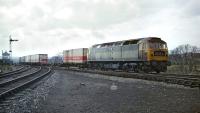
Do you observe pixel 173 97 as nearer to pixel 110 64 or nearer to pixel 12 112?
pixel 12 112

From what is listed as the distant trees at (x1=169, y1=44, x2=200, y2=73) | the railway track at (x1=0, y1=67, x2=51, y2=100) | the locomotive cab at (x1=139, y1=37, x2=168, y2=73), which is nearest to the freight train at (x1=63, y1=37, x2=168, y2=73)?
the locomotive cab at (x1=139, y1=37, x2=168, y2=73)

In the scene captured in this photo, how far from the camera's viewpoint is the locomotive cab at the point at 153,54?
30375 mm

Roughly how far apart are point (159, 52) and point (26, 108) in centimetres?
2142

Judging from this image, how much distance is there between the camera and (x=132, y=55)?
111 ft

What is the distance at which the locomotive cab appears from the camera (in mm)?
30375

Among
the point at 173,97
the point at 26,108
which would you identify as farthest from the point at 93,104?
the point at 173,97

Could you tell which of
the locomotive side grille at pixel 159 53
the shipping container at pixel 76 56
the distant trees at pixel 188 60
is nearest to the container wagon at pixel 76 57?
the shipping container at pixel 76 56

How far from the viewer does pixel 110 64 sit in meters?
40.3

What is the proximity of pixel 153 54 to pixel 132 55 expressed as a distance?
354cm

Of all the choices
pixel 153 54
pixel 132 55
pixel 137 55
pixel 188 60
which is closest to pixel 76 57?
pixel 188 60

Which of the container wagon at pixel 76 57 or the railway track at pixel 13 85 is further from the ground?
the container wagon at pixel 76 57

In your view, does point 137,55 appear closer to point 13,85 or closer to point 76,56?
point 13,85

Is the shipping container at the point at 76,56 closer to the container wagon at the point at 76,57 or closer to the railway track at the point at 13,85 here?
the container wagon at the point at 76,57

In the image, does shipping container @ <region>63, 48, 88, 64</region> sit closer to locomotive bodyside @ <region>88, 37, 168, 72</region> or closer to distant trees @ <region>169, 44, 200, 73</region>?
locomotive bodyside @ <region>88, 37, 168, 72</region>
